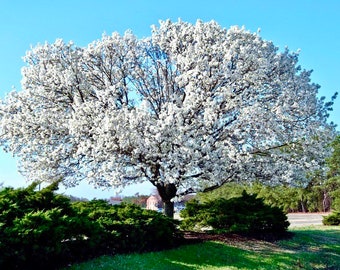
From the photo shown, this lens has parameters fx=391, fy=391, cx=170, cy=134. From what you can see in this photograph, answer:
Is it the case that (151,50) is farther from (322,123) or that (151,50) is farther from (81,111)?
(322,123)

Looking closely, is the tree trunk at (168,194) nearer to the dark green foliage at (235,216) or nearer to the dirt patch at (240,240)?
A: the dark green foliage at (235,216)

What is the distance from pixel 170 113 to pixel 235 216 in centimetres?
637

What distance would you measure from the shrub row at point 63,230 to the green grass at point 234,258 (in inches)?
21.1

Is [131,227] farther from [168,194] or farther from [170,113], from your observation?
[168,194]

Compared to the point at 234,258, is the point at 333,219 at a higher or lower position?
higher

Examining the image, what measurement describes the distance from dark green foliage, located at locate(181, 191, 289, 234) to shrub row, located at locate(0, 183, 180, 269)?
11.3ft

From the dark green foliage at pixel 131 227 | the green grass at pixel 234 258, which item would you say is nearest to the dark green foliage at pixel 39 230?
the green grass at pixel 234 258

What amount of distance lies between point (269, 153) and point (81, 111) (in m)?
8.62

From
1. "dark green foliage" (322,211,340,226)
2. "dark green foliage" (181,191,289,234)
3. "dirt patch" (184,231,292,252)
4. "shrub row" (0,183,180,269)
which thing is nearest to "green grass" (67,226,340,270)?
"dirt patch" (184,231,292,252)

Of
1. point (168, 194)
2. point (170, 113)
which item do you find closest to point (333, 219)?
point (168, 194)

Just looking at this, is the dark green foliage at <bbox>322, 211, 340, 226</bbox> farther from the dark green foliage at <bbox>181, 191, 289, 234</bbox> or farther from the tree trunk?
the tree trunk

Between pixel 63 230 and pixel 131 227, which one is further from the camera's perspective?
pixel 131 227

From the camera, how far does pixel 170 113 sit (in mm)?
14500

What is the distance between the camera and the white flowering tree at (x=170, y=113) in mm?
14867
